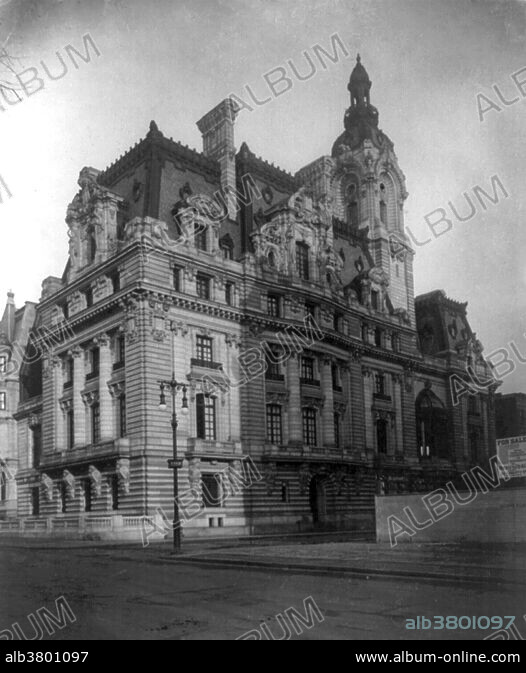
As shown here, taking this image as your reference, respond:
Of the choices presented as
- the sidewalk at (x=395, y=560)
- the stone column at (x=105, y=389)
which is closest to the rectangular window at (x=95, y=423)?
the stone column at (x=105, y=389)

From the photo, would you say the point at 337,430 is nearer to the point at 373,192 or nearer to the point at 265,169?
the point at 265,169

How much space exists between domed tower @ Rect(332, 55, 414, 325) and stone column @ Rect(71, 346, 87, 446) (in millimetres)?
25792

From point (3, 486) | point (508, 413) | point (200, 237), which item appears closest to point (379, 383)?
point (200, 237)

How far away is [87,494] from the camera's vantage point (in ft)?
144

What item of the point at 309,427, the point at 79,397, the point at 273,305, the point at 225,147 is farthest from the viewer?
the point at 225,147

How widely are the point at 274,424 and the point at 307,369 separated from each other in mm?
5193

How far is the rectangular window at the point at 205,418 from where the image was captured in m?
42.9

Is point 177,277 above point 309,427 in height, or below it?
above

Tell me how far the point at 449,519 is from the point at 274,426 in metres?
26.2

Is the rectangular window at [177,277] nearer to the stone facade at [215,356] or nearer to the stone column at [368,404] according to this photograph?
the stone facade at [215,356]

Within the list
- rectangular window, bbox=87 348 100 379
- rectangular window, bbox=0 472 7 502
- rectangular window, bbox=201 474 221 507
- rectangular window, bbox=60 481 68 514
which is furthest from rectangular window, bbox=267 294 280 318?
rectangular window, bbox=0 472 7 502

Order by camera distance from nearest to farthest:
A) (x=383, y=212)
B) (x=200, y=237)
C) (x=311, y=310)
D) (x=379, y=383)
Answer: (x=200, y=237)
(x=311, y=310)
(x=379, y=383)
(x=383, y=212)

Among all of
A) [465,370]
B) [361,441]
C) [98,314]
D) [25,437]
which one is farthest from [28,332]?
[465,370]
